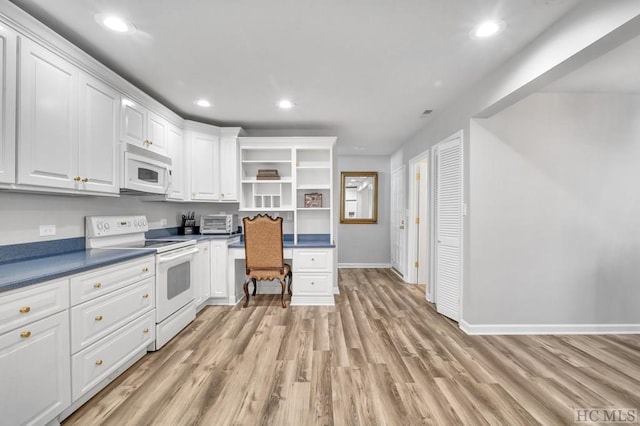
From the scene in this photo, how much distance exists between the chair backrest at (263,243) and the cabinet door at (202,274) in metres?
0.54

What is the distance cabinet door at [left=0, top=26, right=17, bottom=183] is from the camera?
1.48 meters

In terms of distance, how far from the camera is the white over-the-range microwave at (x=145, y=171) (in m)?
2.40

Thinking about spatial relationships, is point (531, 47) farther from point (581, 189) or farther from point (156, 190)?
point (156, 190)

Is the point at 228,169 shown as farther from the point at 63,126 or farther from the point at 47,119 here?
the point at 47,119

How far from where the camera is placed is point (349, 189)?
5.93 m

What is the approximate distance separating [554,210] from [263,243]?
3238 mm

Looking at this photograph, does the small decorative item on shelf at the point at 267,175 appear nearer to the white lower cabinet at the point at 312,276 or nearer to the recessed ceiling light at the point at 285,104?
the recessed ceiling light at the point at 285,104

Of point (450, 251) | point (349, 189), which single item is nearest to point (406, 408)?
point (450, 251)

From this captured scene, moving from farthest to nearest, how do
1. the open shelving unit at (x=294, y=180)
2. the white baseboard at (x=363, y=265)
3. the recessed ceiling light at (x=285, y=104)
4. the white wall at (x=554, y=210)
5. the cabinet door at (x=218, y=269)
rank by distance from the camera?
the white baseboard at (x=363, y=265) → the open shelving unit at (x=294, y=180) → the cabinet door at (x=218, y=269) → the recessed ceiling light at (x=285, y=104) → the white wall at (x=554, y=210)

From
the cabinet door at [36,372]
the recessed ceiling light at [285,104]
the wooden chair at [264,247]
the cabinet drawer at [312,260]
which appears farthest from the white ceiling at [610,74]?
the cabinet door at [36,372]

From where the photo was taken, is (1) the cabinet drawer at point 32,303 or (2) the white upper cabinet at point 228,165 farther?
(2) the white upper cabinet at point 228,165

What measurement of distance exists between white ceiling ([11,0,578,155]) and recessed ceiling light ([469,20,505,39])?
0.05 m

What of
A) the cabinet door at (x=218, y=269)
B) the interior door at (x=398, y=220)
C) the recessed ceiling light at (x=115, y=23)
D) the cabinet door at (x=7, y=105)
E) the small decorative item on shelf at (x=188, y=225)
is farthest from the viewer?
the interior door at (x=398, y=220)

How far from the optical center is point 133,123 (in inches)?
100
